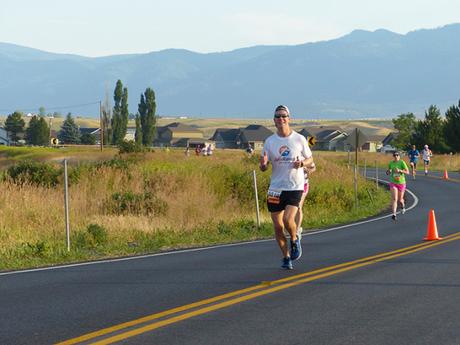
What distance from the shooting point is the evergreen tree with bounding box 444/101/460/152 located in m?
74.2

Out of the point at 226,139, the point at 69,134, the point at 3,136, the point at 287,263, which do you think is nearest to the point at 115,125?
the point at 69,134

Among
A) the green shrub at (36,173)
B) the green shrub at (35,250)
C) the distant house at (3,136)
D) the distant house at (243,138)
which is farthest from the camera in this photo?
the distant house at (243,138)

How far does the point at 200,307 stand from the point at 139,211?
13.4 meters

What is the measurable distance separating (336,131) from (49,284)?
187m

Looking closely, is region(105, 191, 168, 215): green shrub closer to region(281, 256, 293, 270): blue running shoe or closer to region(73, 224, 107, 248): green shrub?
region(73, 224, 107, 248): green shrub

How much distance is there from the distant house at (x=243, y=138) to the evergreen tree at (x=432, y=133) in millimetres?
96129

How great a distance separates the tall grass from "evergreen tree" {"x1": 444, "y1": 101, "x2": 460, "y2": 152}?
4244cm

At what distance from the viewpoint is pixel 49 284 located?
1048cm

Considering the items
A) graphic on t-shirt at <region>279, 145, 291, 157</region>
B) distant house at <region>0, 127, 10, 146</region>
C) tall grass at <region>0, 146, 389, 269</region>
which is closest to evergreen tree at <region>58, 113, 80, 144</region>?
distant house at <region>0, 127, 10, 146</region>

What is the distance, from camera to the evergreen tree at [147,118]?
13338 cm

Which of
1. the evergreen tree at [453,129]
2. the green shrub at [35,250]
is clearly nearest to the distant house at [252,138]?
the evergreen tree at [453,129]

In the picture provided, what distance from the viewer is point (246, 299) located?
359 inches

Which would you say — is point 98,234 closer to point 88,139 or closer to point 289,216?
point 289,216

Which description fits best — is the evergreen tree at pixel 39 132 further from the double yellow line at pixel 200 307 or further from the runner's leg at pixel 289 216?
the runner's leg at pixel 289 216
